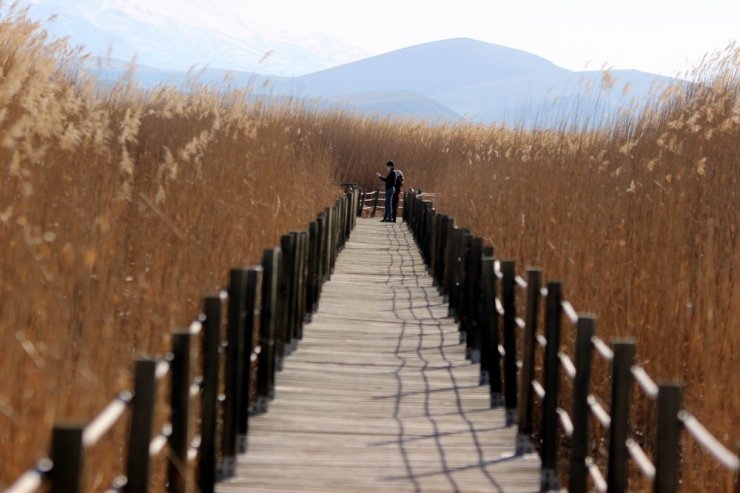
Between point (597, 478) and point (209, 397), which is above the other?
point (209, 397)

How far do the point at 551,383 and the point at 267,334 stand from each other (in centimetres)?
167

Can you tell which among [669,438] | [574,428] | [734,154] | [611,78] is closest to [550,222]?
[734,154]

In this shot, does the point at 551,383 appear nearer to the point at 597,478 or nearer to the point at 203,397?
the point at 597,478

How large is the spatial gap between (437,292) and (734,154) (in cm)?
332

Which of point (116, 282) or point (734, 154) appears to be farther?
point (734, 154)

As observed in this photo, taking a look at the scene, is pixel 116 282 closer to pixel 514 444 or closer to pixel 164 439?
pixel 164 439

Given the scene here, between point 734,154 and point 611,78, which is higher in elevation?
point 611,78

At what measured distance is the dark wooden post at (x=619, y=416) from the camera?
164 inches

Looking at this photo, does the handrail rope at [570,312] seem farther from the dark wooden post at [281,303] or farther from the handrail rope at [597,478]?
the dark wooden post at [281,303]

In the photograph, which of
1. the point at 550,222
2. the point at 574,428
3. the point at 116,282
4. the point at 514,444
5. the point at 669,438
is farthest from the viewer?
the point at 550,222

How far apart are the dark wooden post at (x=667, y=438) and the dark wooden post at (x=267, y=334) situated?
2.86 m

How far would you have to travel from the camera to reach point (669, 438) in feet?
11.9

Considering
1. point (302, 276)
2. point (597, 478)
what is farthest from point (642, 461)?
point (302, 276)

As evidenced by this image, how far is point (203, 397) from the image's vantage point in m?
4.70
